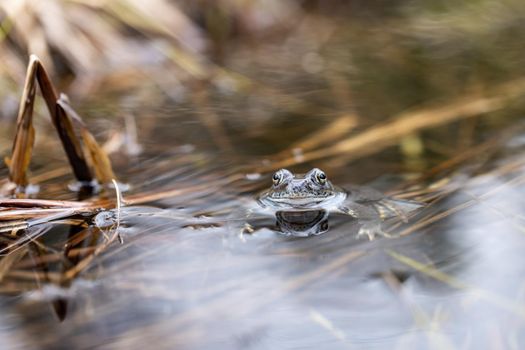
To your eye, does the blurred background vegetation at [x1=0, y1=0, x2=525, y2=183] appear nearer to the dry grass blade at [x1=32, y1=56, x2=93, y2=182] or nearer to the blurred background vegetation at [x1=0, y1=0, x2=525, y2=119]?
the blurred background vegetation at [x1=0, y1=0, x2=525, y2=119]

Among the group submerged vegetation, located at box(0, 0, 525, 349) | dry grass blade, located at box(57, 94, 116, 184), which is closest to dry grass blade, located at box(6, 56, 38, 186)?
submerged vegetation, located at box(0, 0, 525, 349)

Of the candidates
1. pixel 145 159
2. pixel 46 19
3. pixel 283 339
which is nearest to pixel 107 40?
pixel 46 19

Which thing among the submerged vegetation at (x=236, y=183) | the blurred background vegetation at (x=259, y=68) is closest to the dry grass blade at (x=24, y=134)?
the submerged vegetation at (x=236, y=183)

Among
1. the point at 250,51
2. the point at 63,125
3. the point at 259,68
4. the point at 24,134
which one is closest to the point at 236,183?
the point at 63,125

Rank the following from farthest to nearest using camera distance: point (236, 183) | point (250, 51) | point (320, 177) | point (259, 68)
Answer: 1. point (250, 51)
2. point (259, 68)
3. point (236, 183)
4. point (320, 177)

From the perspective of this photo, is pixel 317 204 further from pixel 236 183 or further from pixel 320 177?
pixel 236 183

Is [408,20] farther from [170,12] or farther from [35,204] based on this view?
[35,204]
